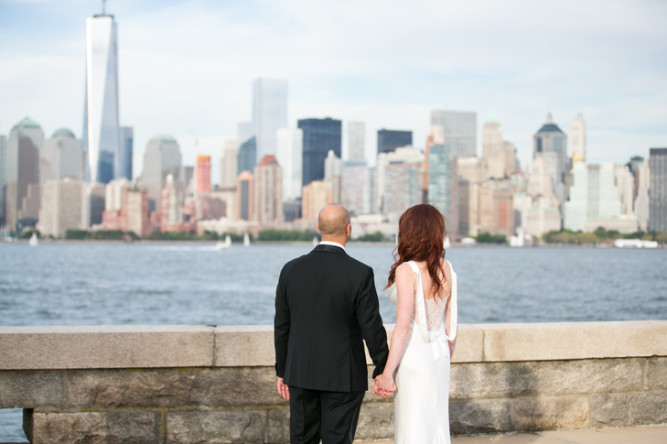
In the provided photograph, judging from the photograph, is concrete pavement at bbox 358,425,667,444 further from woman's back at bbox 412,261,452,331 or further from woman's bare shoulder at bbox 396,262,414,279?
woman's bare shoulder at bbox 396,262,414,279

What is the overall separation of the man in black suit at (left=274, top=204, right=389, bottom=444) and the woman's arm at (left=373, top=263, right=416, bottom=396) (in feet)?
0.26

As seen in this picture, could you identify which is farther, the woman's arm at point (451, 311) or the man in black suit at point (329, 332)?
the woman's arm at point (451, 311)

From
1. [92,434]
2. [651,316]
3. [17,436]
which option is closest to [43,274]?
[651,316]

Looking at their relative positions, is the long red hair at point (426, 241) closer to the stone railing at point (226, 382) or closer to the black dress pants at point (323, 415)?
the black dress pants at point (323, 415)

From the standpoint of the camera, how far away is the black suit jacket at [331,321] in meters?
4.51

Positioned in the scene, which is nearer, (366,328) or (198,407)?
(366,328)

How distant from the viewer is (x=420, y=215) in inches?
182

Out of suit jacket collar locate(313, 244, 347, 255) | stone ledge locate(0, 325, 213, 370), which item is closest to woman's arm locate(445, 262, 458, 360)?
suit jacket collar locate(313, 244, 347, 255)

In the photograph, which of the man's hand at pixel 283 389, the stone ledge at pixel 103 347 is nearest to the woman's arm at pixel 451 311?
the man's hand at pixel 283 389

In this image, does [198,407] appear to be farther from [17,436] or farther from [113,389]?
[17,436]

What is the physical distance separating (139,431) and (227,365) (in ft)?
2.40

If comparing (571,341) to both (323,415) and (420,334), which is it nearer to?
(420,334)

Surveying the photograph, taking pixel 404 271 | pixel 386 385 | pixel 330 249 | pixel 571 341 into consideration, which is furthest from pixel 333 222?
pixel 571 341

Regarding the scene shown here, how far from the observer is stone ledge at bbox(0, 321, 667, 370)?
18.9ft
